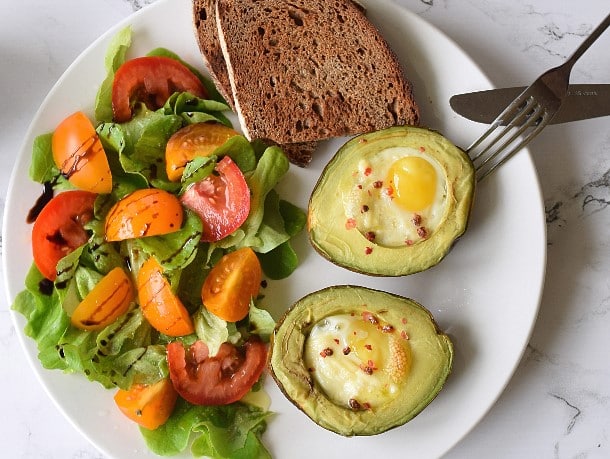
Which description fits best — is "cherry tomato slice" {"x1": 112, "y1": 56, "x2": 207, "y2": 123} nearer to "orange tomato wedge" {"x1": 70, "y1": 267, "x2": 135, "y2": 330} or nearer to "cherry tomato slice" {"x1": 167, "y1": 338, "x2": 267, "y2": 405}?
"orange tomato wedge" {"x1": 70, "y1": 267, "x2": 135, "y2": 330}

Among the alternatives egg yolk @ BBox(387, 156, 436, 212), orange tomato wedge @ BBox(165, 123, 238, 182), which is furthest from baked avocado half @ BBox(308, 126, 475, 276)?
orange tomato wedge @ BBox(165, 123, 238, 182)

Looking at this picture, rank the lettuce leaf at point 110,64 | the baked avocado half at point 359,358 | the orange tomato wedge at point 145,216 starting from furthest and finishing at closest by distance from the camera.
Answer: the lettuce leaf at point 110,64, the orange tomato wedge at point 145,216, the baked avocado half at point 359,358

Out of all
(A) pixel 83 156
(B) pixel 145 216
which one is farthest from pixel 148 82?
(B) pixel 145 216

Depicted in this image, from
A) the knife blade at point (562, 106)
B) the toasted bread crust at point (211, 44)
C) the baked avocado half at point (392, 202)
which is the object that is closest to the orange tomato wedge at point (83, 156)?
the toasted bread crust at point (211, 44)

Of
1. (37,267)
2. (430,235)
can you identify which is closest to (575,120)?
(430,235)

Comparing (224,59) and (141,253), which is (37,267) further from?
(224,59)

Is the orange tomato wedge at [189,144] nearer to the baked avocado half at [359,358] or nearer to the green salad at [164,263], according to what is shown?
the green salad at [164,263]

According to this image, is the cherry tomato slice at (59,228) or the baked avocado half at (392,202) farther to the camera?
the cherry tomato slice at (59,228)
